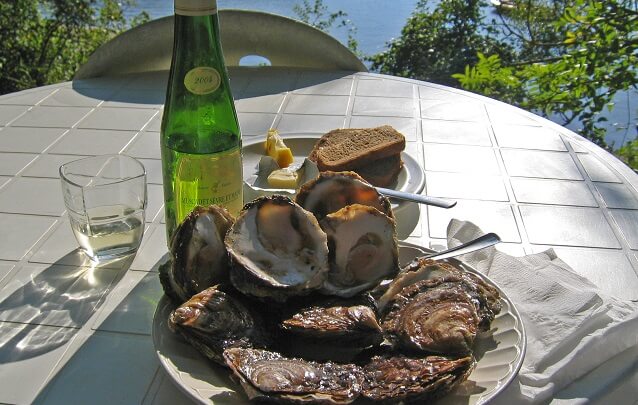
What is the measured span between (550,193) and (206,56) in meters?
0.64

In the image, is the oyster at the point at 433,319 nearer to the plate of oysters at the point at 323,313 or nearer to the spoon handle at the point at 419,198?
the plate of oysters at the point at 323,313

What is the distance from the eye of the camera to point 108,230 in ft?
3.02

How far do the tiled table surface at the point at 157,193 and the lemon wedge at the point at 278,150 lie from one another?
101 millimetres

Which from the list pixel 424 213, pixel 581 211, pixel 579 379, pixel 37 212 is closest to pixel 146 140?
pixel 37 212

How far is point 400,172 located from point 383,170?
0.10 feet

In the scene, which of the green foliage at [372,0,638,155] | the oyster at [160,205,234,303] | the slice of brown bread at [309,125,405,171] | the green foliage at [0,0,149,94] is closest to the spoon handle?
the slice of brown bread at [309,125,405,171]

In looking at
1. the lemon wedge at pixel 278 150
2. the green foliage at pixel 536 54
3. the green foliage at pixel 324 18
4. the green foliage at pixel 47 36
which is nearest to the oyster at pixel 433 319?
the lemon wedge at pixel 278 150

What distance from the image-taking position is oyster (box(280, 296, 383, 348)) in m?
0.59

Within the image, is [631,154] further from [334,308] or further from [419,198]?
[334,308]

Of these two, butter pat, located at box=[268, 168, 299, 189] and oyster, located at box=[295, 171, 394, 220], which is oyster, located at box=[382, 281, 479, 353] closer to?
oyster, located at box=[295, 171, 394, 220]

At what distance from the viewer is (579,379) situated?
2.27ft

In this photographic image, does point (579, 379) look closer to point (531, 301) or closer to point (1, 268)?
point (531, 301)

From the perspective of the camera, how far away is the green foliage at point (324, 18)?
3826 millimetres

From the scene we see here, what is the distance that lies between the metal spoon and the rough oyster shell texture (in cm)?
11
